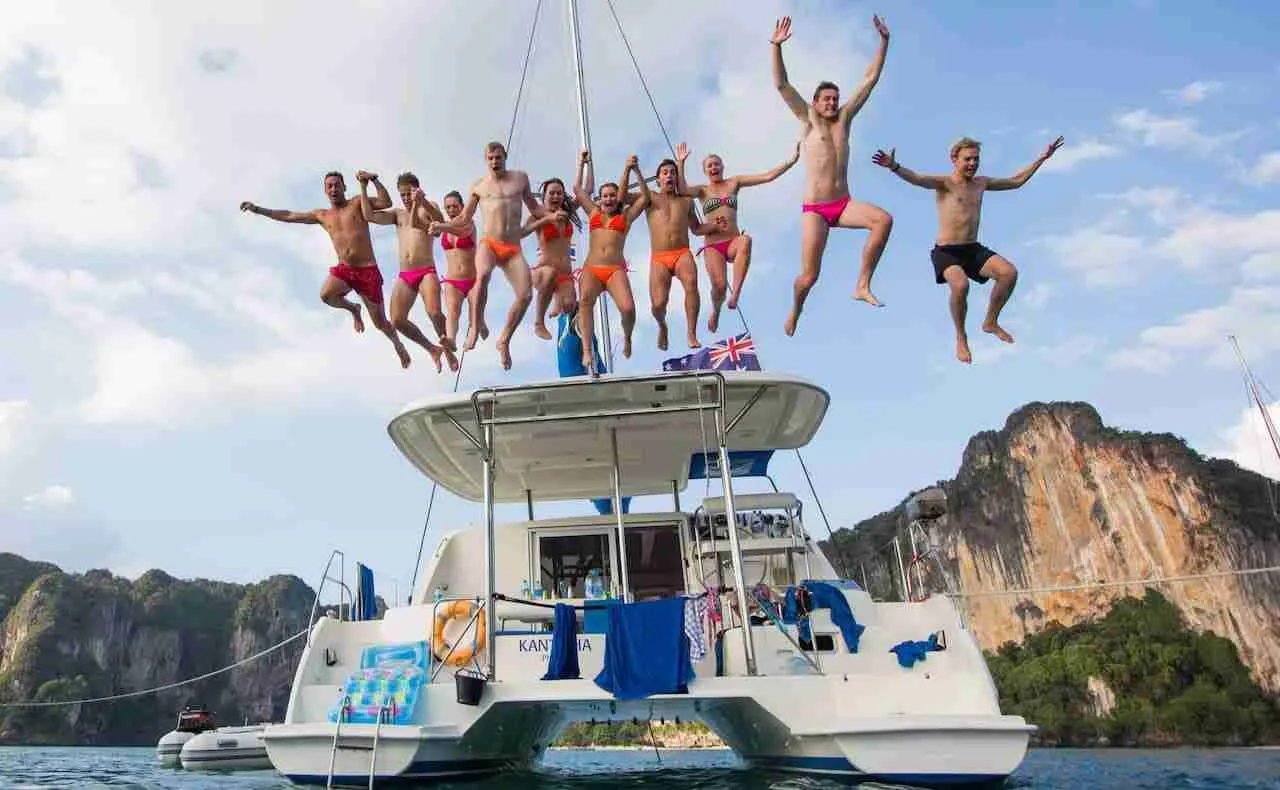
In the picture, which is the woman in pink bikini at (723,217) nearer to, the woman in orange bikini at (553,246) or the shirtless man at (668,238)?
the shirtless man at (668,238)

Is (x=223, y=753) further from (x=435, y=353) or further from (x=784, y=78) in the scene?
(x=784, y=78)

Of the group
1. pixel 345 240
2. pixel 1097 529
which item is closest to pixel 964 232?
pixel 345 240

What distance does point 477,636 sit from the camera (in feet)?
22.7

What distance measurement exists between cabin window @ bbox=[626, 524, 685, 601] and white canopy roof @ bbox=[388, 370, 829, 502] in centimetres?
95

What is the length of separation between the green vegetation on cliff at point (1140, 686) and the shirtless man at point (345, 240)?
139 feet

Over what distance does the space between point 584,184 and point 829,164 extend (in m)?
3.88

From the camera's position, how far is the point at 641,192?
8.34m

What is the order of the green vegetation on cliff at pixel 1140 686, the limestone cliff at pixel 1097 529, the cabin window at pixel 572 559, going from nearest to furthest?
the cabin window at pixel 572 559 < the green vegetation on cliff at pixel 1140 686 < the limestone cliff at pixel 1097 529

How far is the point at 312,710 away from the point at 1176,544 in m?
49.1

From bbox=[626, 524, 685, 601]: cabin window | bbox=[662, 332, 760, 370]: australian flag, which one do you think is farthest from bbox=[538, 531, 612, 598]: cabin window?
bbox=[662, 332, 760, 370]: australian flag

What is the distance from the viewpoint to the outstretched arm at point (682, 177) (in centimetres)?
823

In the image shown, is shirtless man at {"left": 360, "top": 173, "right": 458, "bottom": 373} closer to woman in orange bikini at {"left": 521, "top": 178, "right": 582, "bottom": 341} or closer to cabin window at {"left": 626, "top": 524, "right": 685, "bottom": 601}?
woman in orange bikini at {"left": 521, "top": 178, "right": 582, "bottom": 341}

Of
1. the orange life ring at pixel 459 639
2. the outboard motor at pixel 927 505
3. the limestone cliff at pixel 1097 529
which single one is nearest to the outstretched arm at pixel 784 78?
the outboard motor at pixel 927 505

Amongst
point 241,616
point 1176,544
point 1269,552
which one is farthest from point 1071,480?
point 241,616
